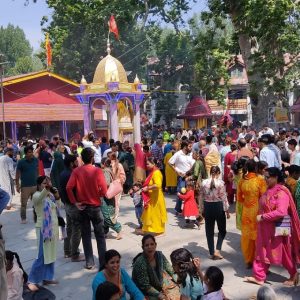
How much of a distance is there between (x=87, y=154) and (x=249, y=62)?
29.9 feet

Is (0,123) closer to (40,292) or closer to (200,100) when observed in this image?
(200,100)

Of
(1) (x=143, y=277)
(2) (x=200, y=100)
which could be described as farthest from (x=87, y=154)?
(2) (x=200, y=100)

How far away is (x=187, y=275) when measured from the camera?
4020mm

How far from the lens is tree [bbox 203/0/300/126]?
12.1 metres

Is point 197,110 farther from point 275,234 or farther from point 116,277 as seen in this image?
point 116,277

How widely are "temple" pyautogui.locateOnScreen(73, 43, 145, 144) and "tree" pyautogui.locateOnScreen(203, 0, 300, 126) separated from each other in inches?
186

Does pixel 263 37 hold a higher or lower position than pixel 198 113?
higher

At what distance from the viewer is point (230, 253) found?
6637 mm

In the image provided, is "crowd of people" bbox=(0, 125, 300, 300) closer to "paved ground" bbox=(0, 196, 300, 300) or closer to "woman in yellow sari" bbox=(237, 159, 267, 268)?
"woman in yellow sari" bbox=(237, 159, 267, 268)

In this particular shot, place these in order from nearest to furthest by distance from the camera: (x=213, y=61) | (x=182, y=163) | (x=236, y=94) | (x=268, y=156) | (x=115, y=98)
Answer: (x=268, y=156)
(x=182, y=163)
(x=213, y=61)
(x=115, y=98)
(x=236, y=94)

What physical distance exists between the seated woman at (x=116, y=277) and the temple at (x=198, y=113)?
98.7 feet

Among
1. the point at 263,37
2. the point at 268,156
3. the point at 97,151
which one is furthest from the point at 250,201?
the point at 263,37

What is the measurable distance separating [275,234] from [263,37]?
9381mm

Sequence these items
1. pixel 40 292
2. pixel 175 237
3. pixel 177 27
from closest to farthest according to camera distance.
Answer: pixel 40 292 < pixel 175 237 < pixel 177 27
